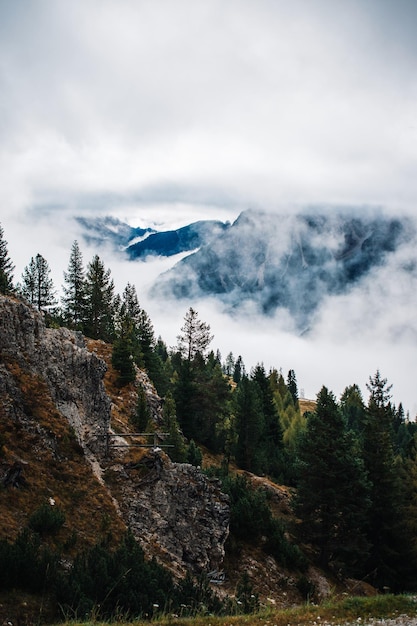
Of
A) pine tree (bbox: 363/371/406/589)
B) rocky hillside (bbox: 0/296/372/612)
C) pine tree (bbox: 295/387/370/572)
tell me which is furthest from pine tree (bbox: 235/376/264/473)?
rocky hillside (bbox: 0/296/372/612)

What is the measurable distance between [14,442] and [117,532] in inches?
228

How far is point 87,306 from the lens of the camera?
6247 cm

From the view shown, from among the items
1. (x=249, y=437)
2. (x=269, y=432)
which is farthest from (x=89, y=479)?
(x=269, y=432)

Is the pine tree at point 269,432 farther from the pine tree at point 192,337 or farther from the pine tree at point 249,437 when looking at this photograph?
the pine tree at point 192,337

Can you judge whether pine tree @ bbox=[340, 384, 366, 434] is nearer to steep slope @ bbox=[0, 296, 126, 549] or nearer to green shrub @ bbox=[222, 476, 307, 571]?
green shrub @ bbox=[222, 476, 307, 571]

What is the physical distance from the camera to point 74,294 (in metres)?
63.2

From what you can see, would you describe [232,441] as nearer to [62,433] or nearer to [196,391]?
[196,391]

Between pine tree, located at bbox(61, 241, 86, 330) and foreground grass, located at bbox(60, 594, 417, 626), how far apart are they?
5323cm

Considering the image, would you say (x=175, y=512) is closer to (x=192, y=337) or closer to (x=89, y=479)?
(x=89, y=479)

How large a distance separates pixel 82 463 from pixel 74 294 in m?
44.4

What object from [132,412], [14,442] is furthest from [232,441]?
[14,442]

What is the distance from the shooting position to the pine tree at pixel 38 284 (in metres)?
61.3

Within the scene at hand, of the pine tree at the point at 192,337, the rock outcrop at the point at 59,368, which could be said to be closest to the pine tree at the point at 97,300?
the pine tree at the point at 192,337

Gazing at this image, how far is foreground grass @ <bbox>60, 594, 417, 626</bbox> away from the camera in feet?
36.6
